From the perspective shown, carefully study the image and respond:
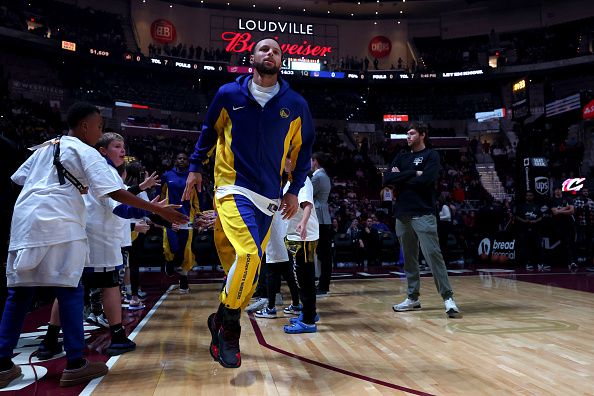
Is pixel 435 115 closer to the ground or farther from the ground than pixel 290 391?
farther from the ground

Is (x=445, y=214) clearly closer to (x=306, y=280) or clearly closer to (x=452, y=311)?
(x=452, y=311)

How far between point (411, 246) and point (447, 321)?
1.03m

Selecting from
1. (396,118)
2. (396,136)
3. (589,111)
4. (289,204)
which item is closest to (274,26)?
(396,118)

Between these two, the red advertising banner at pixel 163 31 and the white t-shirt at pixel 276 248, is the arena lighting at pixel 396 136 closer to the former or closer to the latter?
the red advertising banner at pixel 163 31

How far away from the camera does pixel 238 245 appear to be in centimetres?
282

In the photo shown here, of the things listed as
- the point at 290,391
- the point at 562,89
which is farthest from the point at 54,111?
the point at 562,89

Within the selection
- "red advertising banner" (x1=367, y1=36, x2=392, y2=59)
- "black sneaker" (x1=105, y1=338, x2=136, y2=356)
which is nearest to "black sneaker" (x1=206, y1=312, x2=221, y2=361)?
"black sneaker" (x1=105, y1=338, x2=136, y2=356)

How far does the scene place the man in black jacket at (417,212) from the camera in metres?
4.95

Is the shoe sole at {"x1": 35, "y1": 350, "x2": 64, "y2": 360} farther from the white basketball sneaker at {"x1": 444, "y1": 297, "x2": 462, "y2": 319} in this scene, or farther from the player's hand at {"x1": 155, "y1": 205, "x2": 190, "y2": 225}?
the white basketball sneaker at {"x1": 444, "y1": 297, "x2": 462, "y2": 319}

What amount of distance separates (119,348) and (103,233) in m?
0.94

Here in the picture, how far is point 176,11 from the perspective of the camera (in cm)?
3122

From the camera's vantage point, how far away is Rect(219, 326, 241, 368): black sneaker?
2.77 metres

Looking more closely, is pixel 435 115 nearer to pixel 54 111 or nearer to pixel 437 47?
pixel 437 47

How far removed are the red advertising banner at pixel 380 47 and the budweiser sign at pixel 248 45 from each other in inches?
171
